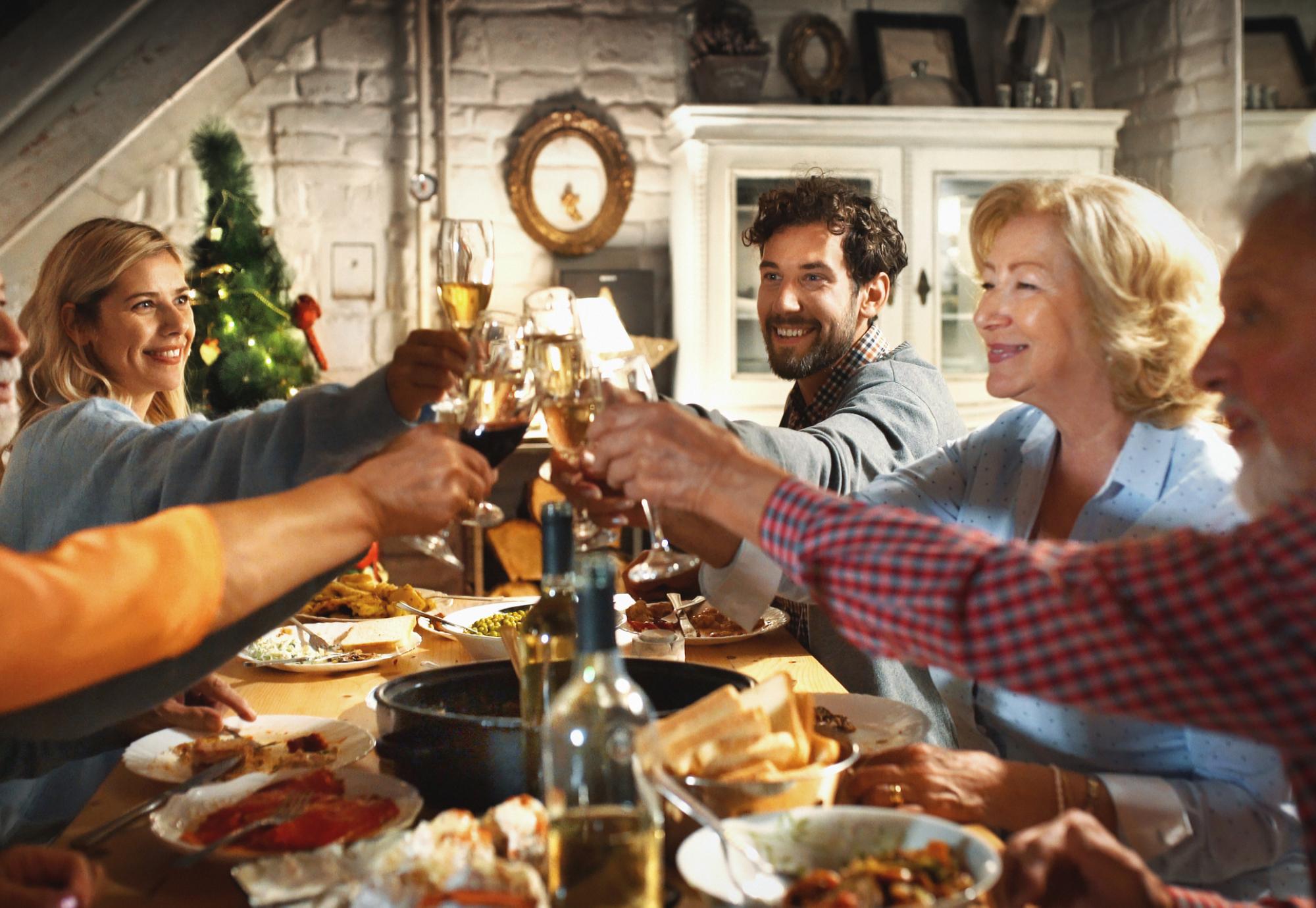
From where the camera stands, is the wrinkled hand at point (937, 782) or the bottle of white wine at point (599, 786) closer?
the bottle of white wine at point (599, 786)

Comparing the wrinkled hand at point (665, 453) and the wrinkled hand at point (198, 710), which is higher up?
the wrinkled hand at point (665, 453)

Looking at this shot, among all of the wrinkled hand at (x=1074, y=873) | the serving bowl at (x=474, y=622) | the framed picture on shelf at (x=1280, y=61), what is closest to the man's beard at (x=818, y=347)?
the serving bowl at (x=474, y=622)

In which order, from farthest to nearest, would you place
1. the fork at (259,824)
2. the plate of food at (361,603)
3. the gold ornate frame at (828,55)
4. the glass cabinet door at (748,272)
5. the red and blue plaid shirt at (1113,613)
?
the gold ornate frame at (828,55) → the glass cabinet door at (748,272) → the plate of food at (361,603) → the fork at (259,824) → the red and blue plaid shirt at (1113,613)

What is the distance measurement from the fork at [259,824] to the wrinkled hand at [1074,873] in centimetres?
65

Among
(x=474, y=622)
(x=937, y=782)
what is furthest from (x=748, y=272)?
(x=937, y=782)

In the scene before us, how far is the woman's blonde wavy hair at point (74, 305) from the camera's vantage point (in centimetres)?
235

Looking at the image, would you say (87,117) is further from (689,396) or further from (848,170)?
(848,170)

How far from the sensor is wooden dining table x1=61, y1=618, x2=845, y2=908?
3.55 ft

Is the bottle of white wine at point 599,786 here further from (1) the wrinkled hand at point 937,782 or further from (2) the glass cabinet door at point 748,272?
(2) the glass cabinet door at point 748,272

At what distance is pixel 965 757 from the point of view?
1.29 meters

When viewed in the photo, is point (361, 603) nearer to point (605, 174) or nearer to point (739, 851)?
point (739, 851)

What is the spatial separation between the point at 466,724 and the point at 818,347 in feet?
6.48

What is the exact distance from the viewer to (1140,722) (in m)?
1.49

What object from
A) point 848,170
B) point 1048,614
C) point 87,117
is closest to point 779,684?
point 1048,614
